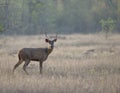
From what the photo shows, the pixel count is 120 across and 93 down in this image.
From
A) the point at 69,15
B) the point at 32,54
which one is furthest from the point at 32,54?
the point at 69,15

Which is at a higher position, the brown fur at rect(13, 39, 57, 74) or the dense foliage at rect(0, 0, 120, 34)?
the brown fur at rect(13, 39, 57, 74)

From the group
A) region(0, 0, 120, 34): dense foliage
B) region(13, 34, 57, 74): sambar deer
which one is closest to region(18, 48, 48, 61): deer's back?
region(13, 34, 57, 74): sambar deer

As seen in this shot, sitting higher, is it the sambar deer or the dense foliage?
the sambar deer

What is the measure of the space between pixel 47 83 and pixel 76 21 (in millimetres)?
68434

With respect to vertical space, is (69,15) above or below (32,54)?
Result: below

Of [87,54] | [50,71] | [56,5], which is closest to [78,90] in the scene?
[50,71]

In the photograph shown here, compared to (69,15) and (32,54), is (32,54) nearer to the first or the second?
(32,54)

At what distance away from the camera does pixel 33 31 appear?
2879 inches

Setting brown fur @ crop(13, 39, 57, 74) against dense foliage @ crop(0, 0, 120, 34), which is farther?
dense foliage @ crop(0, 0, 120, 34)

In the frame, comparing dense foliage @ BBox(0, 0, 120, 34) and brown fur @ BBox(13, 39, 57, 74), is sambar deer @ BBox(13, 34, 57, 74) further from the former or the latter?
dense foliage @ BBox(0, 0, 120, 34)

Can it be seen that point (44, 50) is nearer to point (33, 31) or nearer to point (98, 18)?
point (33, 31)

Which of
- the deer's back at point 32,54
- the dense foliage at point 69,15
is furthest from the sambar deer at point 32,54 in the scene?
the dense foliage at point 69,15

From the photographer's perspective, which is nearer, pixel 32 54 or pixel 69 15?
pixel 32 54

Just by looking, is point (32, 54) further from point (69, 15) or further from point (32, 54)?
point (69, 15)
